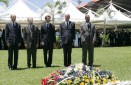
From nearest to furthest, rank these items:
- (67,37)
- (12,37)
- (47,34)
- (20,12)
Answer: (12,37), (67,37), (47,34), (20,12)

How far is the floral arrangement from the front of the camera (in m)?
7.32

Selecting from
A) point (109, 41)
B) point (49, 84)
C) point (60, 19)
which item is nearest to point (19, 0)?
point (60, 19)

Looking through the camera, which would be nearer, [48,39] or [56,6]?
[48,39]

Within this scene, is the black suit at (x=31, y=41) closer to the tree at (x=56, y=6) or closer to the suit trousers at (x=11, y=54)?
the suit trousers at (x=11, y=54)

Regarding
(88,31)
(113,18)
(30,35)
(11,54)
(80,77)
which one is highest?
(113,18)

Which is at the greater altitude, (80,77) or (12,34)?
(12,34)

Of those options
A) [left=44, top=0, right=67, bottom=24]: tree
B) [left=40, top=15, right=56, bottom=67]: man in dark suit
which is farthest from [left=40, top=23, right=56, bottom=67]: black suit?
[left=44, top=0, right=67, bottom=24]: tree

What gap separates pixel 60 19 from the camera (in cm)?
3897

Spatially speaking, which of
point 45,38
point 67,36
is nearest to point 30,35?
point 45,38

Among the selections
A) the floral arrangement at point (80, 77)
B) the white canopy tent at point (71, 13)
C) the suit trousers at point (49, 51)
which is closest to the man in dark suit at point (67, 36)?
the suit trousers at point (49, 51)

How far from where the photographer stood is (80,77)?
7457mm

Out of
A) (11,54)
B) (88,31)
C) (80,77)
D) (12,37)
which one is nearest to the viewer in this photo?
(80,77)

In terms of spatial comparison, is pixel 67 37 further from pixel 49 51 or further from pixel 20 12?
pixel 20 12

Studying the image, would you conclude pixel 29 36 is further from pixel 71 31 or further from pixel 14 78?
pixel 14 78
